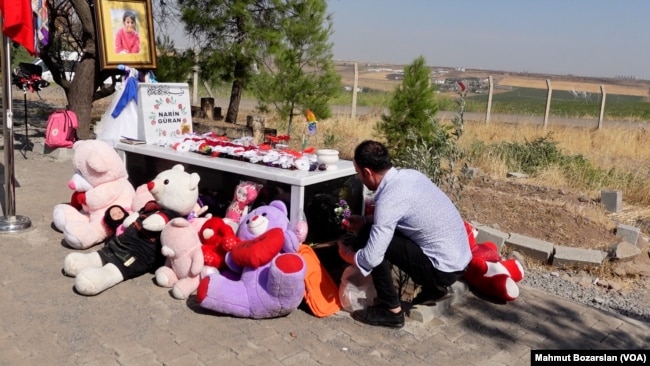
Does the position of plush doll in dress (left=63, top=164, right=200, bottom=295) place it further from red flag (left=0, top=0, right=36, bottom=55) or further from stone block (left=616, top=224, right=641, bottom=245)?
stone block (left=616, top=224, right=641, bottom=245)

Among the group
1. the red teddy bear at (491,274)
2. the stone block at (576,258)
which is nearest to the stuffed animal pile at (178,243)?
the red teddy bear at (491,274)

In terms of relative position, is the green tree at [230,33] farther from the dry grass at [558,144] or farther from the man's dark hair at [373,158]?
the man's dark hair at [373,158]

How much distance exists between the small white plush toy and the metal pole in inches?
82.1

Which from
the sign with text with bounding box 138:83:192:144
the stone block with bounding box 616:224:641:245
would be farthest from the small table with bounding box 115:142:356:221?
the stone block with bounding box 616:224:641:245

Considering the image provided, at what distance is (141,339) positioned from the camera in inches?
140

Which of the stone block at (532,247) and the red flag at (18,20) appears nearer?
the red flag at (18,20)

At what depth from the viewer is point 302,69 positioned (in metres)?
9.89

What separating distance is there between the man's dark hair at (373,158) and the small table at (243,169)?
682mm

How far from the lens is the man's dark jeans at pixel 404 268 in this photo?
3785 millimetres

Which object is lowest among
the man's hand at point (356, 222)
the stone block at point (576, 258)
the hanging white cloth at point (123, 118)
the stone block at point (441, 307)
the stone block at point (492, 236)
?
the stone block at point (576, 258)

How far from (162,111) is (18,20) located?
1508 mm

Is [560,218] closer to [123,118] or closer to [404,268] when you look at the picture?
[404,268]

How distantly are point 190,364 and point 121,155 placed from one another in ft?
9.81

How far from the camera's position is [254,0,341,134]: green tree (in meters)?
9.70
